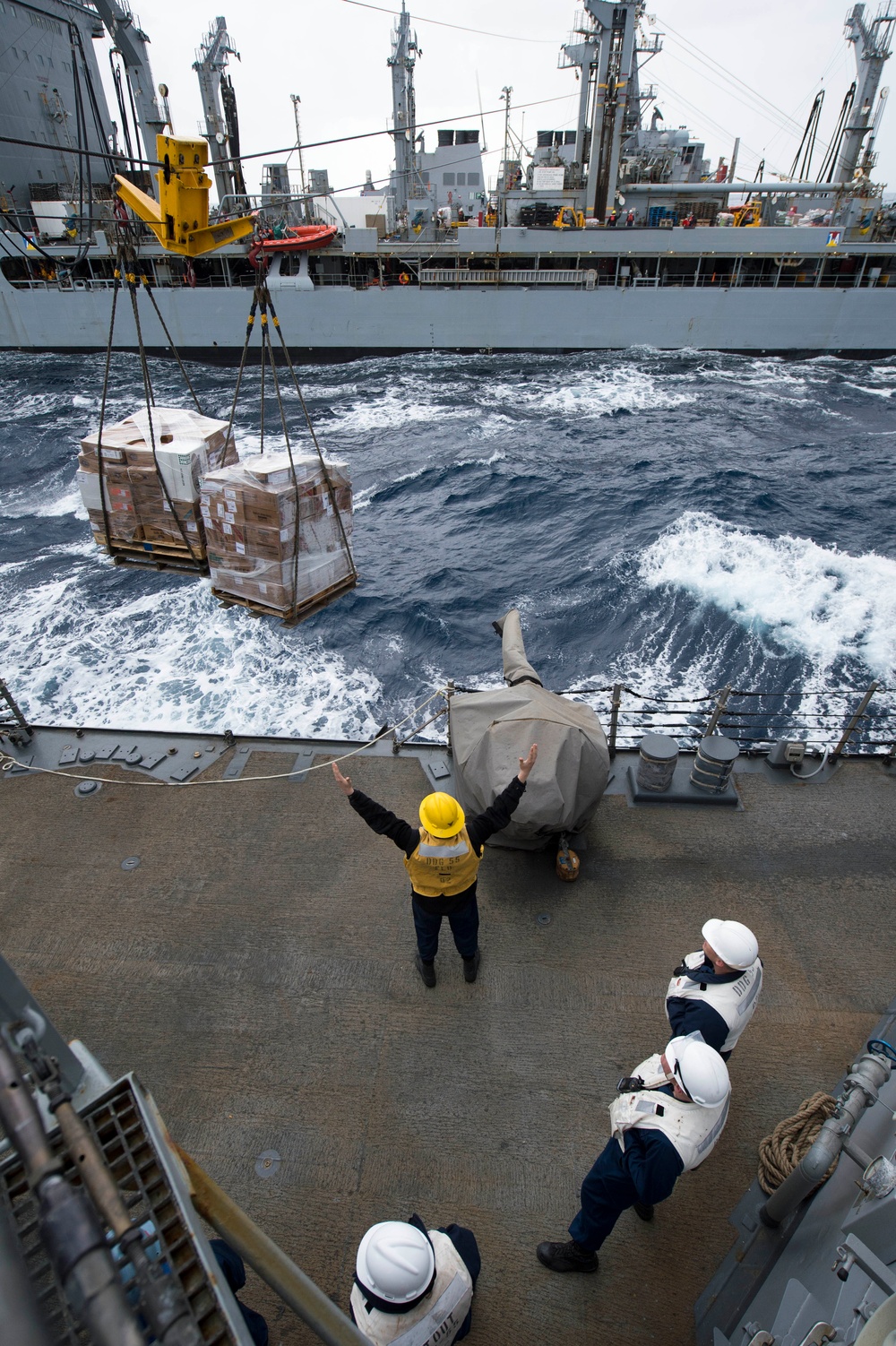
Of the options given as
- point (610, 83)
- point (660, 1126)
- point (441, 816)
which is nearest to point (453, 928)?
point (441, 816)

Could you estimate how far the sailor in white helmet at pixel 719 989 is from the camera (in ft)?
10.6

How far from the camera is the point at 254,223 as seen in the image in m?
6.07

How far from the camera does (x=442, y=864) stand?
156 inches

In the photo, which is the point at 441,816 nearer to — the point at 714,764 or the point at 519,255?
the point at 714,764

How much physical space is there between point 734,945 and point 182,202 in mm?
6407

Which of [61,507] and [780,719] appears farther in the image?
[61,507]

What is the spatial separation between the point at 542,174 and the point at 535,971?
3905 cm

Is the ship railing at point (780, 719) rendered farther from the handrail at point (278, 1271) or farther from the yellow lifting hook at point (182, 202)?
the handrail at point (278, 1271)

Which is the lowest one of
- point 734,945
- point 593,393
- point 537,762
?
point 593,393

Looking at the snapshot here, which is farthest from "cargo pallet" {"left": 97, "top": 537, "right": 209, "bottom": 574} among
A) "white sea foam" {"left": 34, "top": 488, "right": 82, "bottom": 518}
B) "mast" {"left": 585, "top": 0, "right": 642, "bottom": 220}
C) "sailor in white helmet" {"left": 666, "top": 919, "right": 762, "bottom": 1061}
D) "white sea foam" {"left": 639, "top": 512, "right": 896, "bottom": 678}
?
"mast" {"left": 585, "top": 0, "right": 642, "bottom": 220}

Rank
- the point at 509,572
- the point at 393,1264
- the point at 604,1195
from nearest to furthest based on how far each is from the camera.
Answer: the point at 393,1264
the point at 604,1195
the point at 509,572

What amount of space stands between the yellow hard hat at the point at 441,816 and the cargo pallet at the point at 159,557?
3.72 meters

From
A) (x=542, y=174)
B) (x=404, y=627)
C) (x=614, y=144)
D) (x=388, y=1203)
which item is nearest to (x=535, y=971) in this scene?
(x=388, y=1203)

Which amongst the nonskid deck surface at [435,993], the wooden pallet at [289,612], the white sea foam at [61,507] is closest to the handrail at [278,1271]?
the nonskid deck surface at [435,993]
